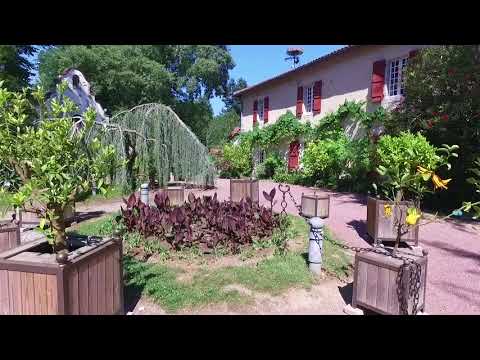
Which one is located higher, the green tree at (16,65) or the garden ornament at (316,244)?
the green tree at (16,65)

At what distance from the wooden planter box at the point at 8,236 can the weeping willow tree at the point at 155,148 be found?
238 inches

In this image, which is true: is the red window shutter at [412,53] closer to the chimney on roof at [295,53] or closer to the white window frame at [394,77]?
the white window frame at [394,77]

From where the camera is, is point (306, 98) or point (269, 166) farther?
point (269, 166)

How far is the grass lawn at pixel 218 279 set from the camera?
396 centimetres

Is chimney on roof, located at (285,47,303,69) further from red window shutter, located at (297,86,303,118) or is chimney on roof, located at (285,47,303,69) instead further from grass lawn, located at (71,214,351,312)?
grass lawn, located at (71,214,351,312)

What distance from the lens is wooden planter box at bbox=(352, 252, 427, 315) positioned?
3.27 m

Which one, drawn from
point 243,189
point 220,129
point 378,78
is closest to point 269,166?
point 378,78

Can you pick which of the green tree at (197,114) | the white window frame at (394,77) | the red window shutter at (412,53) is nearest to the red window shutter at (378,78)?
the white window frame at (394,77)

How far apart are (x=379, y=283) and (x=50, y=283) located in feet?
9.55

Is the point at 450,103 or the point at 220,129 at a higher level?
the point at 220,129

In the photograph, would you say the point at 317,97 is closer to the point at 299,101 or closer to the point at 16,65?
the point at 299,101

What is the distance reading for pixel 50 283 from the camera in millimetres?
2551

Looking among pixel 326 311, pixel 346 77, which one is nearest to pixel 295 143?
pixel 346 77
